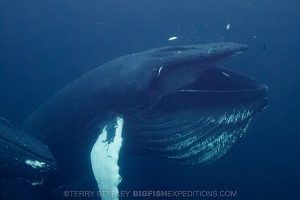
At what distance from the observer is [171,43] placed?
11.4m

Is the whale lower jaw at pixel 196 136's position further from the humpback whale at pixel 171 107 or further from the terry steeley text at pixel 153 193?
the terry steeley text at pixel 153 193

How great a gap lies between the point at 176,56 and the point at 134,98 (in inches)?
36.3

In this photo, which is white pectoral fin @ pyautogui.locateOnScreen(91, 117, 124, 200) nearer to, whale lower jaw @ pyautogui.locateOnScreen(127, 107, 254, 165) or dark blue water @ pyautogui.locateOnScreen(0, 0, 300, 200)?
whale lower jaw @ pyautogui.locateOnScreen(127, 107, 254, 165)

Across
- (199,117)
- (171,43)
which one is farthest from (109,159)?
(171,43)

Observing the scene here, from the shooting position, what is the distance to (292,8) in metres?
12.4

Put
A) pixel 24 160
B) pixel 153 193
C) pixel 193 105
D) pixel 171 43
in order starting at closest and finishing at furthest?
pixel 24 160 < pixel 193 105 < pixel 153 193 < pixel 171 43

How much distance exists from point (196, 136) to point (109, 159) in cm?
139

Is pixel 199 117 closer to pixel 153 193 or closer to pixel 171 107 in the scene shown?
pixel 171 107

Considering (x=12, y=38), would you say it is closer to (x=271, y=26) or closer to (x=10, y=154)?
(x=10, y=154)

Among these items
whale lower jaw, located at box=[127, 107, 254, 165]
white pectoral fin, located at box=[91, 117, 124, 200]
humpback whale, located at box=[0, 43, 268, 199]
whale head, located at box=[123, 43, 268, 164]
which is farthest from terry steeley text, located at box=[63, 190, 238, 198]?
whale head, located at box=[123, 43, 268, 164]


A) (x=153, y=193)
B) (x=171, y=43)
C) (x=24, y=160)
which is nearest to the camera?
(x=24, y=160)

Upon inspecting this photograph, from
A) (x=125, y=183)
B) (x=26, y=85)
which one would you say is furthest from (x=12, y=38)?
(x=125, y=183)

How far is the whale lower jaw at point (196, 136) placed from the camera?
5.97 m

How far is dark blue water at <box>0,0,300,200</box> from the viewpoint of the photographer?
11508mm
